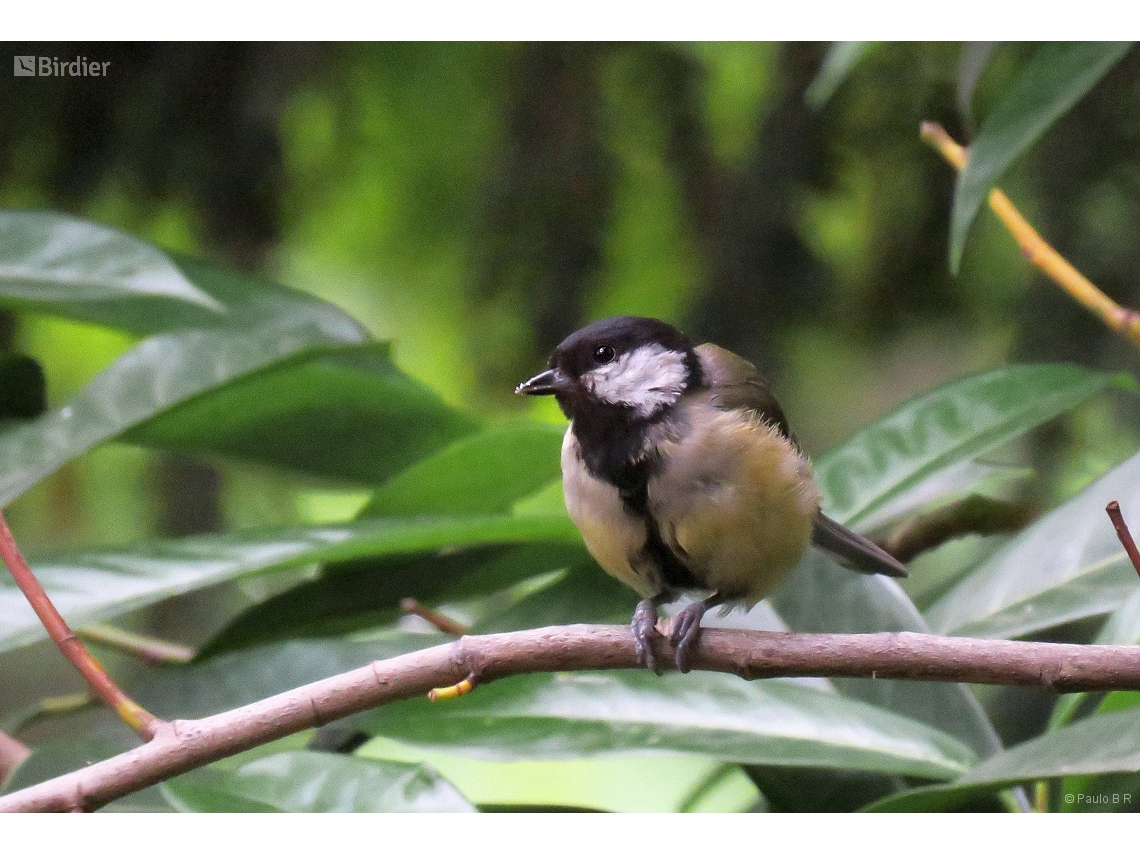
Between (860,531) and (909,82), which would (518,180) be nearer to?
(909,82)

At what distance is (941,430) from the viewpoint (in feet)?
3.27

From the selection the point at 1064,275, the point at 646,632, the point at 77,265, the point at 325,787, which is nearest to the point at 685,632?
the point at 646,632

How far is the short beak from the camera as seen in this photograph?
791 millimetres

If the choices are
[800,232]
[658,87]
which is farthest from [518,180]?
[800,232]

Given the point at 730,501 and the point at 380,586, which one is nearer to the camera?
the point at 730,501

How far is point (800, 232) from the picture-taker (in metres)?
1.36

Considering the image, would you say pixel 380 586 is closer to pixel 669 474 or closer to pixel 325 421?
pixel 325 421

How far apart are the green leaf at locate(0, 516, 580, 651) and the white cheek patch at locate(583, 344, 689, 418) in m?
0.14

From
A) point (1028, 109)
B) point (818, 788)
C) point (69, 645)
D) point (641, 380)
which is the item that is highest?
point (1028, 109)

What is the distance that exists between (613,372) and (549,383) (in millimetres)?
48

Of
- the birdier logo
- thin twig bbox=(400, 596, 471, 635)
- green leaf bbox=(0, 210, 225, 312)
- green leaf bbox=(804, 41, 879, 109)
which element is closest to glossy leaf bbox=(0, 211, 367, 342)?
green leaf bbox=(0, 210, 225, 312)

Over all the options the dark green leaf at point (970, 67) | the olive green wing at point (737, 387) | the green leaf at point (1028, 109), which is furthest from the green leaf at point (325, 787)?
the dark green leaf at point (970, 67)

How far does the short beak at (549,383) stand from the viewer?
2.60 feet

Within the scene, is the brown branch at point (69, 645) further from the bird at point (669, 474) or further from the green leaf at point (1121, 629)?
the green leaf at point (1121, 629)
